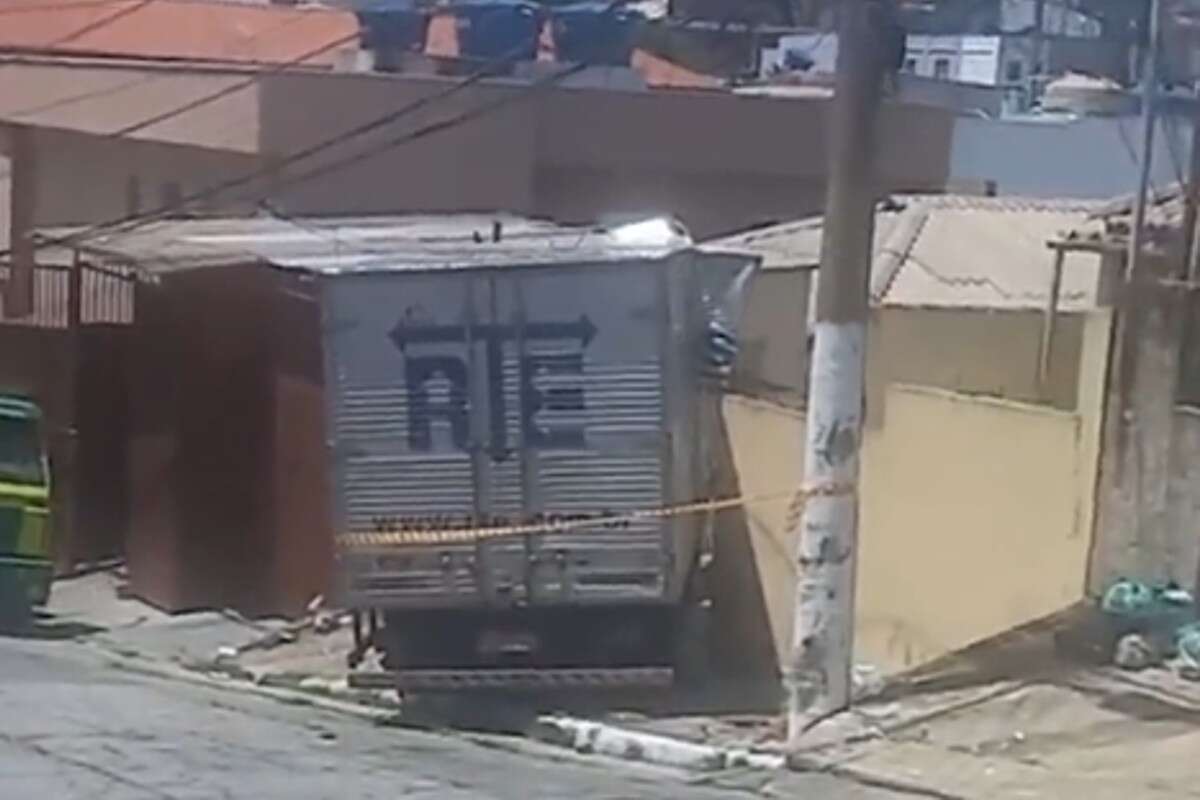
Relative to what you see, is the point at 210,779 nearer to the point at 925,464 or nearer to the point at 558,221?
the point at 925,464

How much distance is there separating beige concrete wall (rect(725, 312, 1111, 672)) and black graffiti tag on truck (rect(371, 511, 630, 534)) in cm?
204

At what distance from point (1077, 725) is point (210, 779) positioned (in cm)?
442

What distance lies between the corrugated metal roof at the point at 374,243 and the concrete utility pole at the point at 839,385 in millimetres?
2169

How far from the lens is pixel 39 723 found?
559 inches

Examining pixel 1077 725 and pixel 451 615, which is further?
pixel 451 615

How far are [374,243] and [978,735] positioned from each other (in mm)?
9722

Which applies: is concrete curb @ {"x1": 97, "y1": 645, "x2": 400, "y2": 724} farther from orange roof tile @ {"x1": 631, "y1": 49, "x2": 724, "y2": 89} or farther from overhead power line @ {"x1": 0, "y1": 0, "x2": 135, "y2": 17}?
overhead power line @ {"x1": 0, "y1": 0, "x2": 135, "y2": 17}

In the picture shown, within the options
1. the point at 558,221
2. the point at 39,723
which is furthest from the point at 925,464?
the point at 558,221

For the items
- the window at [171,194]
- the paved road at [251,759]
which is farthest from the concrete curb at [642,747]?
the window at [171,194]

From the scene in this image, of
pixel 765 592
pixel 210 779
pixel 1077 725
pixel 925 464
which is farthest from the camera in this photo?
pixel 765 592

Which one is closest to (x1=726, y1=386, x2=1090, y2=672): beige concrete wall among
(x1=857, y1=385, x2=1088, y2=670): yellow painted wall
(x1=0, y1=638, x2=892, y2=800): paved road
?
(x1=857, y1=385, x2=1088, y2=670): yellow painted wall

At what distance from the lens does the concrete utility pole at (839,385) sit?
45.4 feet

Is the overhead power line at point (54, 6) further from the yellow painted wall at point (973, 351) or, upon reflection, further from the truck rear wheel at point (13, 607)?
the yellow painted wall at point (973, 351)

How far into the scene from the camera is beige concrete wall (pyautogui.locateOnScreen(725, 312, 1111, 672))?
15.4m
